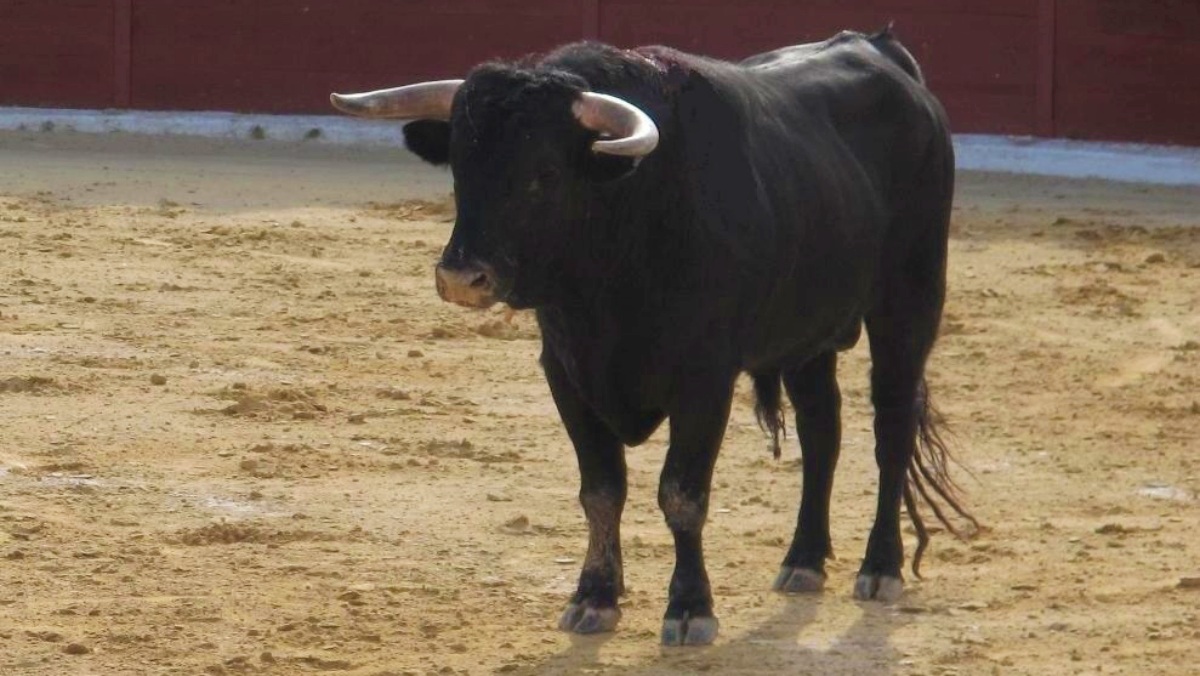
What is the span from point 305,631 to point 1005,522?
78.3 inches

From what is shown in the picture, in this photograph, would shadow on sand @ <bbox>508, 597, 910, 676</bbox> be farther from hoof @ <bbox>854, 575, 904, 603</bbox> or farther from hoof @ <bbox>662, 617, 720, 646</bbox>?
hoof @ <bbox>854, 575, 904, 603</bbox>

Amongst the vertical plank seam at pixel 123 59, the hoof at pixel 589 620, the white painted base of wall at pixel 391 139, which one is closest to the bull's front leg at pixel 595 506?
the hoof at pixel 589 620

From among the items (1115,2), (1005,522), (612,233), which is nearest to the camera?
(612,233)

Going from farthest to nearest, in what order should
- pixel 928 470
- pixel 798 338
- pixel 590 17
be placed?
pixel 590 17
pixel 928 470
pixel 798 338

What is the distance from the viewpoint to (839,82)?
5289 mm

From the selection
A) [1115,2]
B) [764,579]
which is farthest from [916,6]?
[764,579]

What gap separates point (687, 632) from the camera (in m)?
4.54

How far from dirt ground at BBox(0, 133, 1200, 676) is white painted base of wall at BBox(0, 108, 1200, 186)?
6.98ft

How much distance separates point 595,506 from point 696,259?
1.94ft

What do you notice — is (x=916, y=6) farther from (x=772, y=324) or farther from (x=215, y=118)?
(x=772, y=324)

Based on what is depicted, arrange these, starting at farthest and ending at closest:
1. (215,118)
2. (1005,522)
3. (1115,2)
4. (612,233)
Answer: (215,118), (1115,2), (1005,522), (612,233)

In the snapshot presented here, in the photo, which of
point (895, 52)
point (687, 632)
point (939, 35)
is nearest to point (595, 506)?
point (687, 632)

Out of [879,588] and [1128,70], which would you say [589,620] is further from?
[1128,70]

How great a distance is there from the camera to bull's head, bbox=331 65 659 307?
13.6 ft
